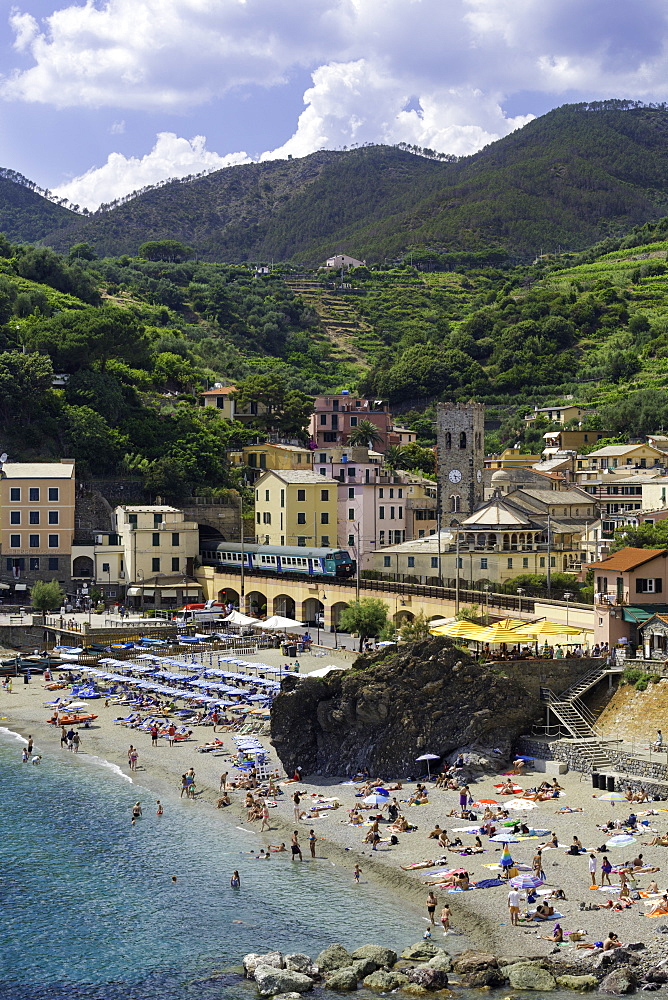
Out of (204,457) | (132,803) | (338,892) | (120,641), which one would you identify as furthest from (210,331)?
(338,892)

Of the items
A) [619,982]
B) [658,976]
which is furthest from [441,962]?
[658,976]

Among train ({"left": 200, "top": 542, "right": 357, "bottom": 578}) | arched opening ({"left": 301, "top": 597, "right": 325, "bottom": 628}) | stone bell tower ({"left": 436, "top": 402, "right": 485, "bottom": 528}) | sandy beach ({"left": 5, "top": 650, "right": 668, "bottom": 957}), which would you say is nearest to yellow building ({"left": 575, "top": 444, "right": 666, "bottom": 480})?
stone bell tower ({"left": 436, "top": 402, "right": 485, "bottom": 528})

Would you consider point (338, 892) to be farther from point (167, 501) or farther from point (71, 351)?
point (71, 351)

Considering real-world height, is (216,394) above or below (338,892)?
above

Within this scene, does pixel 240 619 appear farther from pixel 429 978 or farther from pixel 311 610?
pixel 429 978

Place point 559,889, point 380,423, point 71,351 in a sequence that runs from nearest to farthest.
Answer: point 559,889, point 71,351, point 380,423

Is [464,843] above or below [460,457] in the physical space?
below

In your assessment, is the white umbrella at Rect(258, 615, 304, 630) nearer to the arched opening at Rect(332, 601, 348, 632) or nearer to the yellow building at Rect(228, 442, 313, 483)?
the arched opening at Rect(332, 601, 348, 632)
